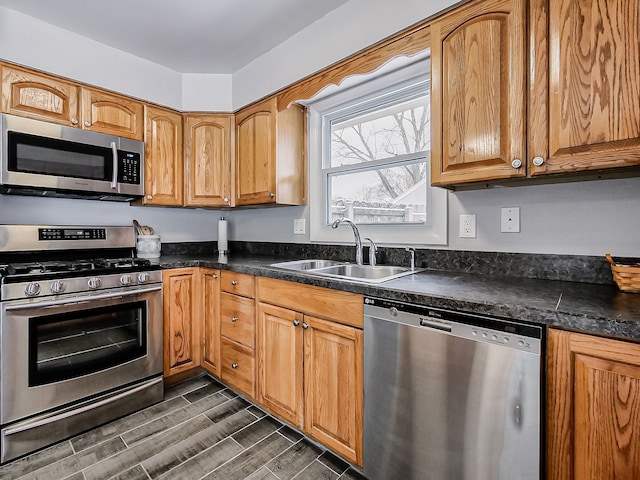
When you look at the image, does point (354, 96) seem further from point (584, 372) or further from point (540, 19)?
point (584, 372)

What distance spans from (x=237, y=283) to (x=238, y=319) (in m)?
0.23

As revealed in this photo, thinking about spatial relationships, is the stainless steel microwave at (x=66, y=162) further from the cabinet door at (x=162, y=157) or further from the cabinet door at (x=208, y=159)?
the cabinet door at (x=208, y=159)

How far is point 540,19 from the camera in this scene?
1177 mm

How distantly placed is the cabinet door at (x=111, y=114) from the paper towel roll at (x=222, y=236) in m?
0.92

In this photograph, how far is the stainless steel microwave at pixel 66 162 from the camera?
1.90m

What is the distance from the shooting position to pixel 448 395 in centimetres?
111

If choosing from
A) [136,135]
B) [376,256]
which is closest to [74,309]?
[136,135]

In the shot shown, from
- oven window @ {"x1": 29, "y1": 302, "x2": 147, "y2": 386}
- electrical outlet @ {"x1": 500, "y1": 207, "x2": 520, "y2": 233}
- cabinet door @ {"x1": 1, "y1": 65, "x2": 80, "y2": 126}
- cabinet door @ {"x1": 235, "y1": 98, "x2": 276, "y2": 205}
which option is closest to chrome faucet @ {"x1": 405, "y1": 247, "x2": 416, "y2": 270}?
electrical outlet @ {"x1": 500, "y1": 207, "x2": 520, "y2": 233}

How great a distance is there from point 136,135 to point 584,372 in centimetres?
285

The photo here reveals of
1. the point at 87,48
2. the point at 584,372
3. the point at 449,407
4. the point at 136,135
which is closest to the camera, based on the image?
the point at 584,372

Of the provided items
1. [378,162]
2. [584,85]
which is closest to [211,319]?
[378,162]

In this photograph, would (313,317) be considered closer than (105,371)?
Yes

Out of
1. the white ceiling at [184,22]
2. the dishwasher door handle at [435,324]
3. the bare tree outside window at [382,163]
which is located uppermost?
the white ceiling at [184,22]

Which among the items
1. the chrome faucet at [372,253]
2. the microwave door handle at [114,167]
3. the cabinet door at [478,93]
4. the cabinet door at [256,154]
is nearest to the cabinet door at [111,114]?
the microwave door handle at [114,167]
